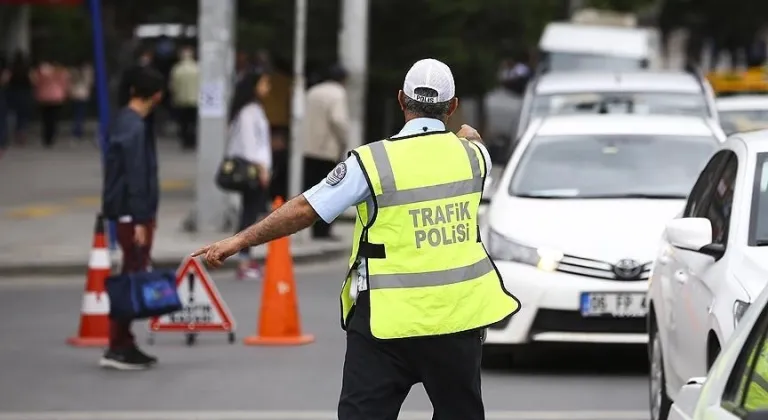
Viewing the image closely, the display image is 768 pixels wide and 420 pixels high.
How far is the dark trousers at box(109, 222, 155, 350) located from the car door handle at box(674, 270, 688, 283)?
3.98 meters

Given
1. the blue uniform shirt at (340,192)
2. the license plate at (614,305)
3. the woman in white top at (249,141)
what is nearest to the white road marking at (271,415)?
the license plate at (614,305)

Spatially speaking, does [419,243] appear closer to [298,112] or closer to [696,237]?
[696,237]

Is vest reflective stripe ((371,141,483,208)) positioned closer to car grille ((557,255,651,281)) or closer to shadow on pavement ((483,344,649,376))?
car grille ((557,255,651,281))

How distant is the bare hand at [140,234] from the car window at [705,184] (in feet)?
11.5

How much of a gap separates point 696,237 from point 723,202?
0.64 m

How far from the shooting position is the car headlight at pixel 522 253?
35.1 feet

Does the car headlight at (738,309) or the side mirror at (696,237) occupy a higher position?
the side mirror at (696,237)

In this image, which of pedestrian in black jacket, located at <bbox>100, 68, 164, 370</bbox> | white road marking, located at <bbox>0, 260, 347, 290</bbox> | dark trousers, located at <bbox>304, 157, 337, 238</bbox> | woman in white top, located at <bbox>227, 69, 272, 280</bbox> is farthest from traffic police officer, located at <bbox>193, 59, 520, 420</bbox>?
dark trousers, located at <bbox>304, 157, 337, 238</bbox>

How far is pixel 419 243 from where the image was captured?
600 cm

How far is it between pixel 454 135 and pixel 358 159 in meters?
0.38

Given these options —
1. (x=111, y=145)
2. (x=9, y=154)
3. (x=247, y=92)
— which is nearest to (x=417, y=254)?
(x=111, y=145)

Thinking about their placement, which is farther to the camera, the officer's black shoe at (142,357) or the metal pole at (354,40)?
the metal pole at (354,40)

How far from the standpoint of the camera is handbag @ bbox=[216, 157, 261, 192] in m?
16.4

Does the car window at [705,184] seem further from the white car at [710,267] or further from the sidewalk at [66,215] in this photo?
the sidewalk at [66,215]
